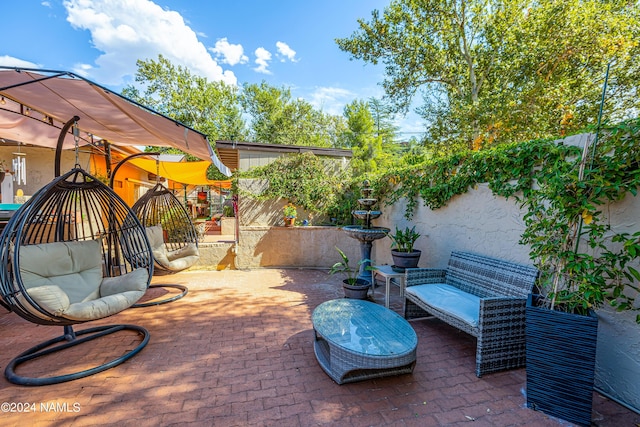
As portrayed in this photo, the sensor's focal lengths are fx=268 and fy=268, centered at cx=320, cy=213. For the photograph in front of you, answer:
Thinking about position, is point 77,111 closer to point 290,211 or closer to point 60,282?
point 60,282

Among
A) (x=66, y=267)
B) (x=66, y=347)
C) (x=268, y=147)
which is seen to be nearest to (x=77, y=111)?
(x=66, y=267)

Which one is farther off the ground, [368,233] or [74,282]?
[368,233]

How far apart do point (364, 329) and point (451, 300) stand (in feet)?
4.15

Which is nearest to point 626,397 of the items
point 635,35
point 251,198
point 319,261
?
point 319,261

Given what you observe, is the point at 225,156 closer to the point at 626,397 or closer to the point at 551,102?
the point at 626,397

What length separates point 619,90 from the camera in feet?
29.4

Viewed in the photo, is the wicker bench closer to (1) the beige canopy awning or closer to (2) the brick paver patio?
(2) the brick paver patio

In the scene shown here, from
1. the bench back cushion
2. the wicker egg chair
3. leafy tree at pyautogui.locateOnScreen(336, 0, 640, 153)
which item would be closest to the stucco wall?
the wicker egg chair

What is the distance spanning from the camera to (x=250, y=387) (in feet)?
7.68

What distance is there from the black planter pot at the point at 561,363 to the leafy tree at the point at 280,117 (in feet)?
70.9

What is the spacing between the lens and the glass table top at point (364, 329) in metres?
2.17

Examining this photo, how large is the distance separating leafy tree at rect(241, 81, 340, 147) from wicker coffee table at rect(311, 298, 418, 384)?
20830mm

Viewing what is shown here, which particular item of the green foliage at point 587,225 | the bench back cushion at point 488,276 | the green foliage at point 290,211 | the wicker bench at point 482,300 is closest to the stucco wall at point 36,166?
the green foliage at point 290,211

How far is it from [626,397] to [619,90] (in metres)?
11.6
